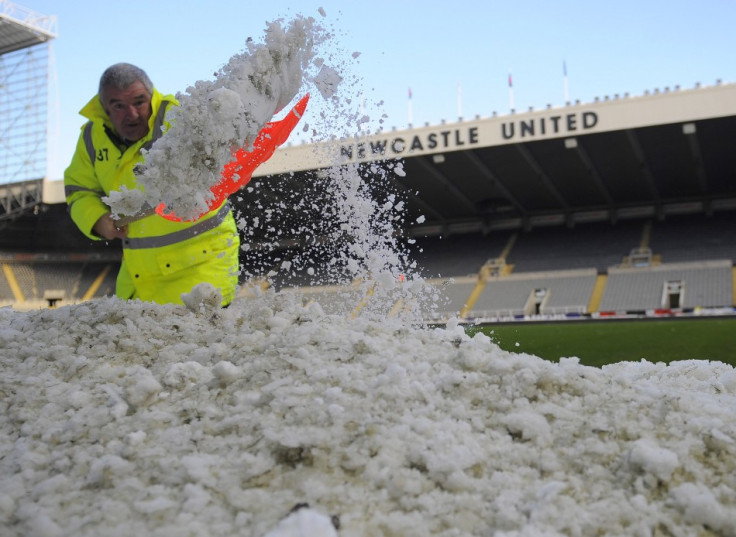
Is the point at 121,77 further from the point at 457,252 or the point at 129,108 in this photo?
the point at 457,252

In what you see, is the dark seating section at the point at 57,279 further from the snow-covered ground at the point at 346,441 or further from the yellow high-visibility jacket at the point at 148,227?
the snow-covered ground at the point at 346,441

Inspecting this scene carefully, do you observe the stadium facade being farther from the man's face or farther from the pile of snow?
the pile of snow

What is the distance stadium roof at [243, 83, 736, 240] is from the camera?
1856 cm

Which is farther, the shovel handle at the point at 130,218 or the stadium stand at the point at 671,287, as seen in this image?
the stadium stand at the point at 671,287

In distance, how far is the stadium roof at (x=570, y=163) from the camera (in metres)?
18.6

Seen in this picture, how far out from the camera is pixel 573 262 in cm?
A: 2319

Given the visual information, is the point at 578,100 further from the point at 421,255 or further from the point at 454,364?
the point at 454,364

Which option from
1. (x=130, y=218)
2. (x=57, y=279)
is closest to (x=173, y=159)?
(x=130, y=218)

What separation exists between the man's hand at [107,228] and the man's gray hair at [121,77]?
0.56 metres

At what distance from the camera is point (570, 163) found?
2141cm

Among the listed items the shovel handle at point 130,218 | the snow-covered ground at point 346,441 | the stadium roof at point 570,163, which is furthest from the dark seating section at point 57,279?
the snow-covered ground at point 346,441

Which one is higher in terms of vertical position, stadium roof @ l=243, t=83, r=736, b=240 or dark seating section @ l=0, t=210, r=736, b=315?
stadium roof @ l=243, t=83, r=736, b=240

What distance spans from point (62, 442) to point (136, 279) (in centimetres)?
188

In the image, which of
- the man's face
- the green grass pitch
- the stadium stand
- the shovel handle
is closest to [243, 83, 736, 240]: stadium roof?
the stadium stand
